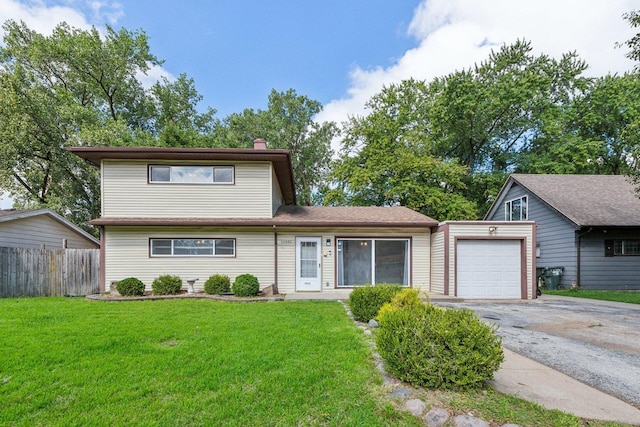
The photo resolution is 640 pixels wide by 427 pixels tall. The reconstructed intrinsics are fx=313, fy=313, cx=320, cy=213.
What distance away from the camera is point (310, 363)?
11.9 ft

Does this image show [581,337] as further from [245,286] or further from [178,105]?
[178,105]

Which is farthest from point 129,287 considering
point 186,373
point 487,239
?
point 487,239

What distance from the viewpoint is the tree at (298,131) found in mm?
26469

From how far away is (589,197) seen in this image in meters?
14.0

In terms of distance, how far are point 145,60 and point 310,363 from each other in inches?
955

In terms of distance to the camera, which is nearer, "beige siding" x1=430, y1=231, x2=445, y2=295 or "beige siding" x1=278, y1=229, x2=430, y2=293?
"beige siding" x1=430, y1=231, x2=445, y2=295

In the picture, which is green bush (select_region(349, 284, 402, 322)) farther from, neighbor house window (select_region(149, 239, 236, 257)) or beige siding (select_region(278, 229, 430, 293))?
neighbor house window (select_region(149, 239, 236, 257))

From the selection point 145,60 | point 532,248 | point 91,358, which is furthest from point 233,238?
point 145,60

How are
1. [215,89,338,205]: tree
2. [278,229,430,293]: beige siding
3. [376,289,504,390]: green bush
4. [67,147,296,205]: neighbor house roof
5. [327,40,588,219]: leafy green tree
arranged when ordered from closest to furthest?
1. [376,289,504,390]: green bush
2. [67,147,296,205]: neighbor house roof
3. [278,229,430,293]: beige siding
4. [327,40,588,219]: leafy green tree
5. [215,89,338,205]: tree

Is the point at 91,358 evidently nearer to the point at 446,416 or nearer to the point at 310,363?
the point at 310,363

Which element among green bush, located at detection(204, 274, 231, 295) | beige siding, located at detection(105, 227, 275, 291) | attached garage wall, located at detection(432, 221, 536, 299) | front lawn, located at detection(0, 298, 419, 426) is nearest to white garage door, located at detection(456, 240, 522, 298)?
attached garage wall, located at detection(432, 221, 536, 299)

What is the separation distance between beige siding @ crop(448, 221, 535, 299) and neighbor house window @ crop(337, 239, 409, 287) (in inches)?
59.7

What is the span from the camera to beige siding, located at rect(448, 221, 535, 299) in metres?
9.80

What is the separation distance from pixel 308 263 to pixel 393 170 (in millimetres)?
11081
